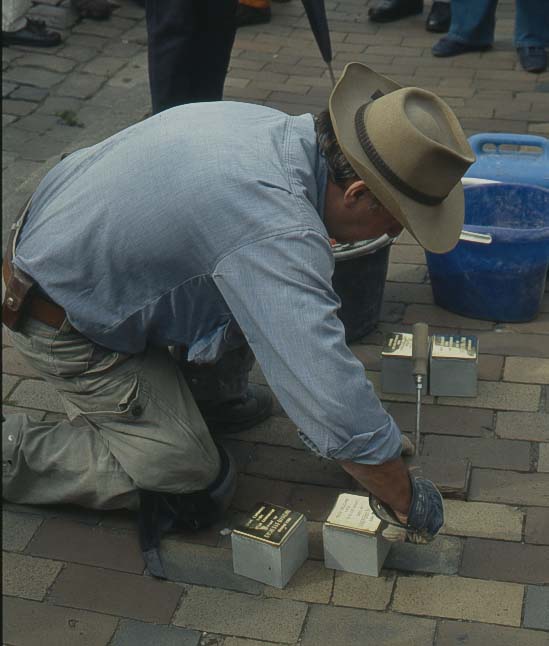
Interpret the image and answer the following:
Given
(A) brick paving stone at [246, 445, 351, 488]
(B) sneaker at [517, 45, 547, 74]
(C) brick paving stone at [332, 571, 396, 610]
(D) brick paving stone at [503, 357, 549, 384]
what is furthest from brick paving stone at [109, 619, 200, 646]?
(B) sneaker at [517, 45, 547, 74]

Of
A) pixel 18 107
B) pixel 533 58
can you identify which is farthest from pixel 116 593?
pixel 533 58

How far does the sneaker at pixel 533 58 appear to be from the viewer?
635 centimetres

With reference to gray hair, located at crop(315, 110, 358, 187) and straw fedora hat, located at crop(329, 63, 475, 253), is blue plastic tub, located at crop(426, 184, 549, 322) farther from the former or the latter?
gray hair, located at crop(315, 110, 358, 187)

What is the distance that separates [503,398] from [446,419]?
0.77 ft

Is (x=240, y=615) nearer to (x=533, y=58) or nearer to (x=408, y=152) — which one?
(x=408, y=152)

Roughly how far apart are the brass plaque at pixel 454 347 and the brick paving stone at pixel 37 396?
1282 mm

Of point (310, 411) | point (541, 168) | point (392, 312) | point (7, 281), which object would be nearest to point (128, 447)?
point (7, 281)

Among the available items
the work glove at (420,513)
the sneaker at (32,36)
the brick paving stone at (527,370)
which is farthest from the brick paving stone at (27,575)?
the sneaker at (32,36)

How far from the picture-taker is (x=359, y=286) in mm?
3703

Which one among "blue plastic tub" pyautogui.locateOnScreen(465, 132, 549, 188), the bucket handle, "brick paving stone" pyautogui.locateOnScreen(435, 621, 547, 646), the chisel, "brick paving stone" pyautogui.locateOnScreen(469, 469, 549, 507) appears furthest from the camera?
"blue plastic tub" pyautogui.locateOnScreen(465, 132, 549, 188)

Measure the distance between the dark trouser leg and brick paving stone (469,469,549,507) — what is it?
8.07ft

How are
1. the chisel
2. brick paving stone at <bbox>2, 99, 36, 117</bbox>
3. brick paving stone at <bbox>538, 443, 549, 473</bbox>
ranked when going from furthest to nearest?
brick paving stone at <bbox>2, 99, 36, 117</bbox> → the chisel → brick paving stone at <bbox>538, 443, 549, 473</bbox>

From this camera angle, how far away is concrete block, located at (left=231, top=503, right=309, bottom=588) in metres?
2.73

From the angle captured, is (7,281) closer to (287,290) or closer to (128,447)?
(128,447)
